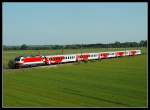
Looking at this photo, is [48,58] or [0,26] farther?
[48,58]

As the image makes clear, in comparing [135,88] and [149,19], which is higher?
[149,19]

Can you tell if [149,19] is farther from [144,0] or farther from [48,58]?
[48,58]

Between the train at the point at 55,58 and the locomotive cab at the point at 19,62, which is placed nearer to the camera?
the locomotive cab at the point at 19,62

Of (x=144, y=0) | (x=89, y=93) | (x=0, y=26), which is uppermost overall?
(x=144, y=0)

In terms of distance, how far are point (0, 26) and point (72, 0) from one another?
35.2 inches

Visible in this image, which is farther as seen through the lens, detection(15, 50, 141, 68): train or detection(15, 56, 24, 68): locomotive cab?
detection(15, 50, 141, 68): train

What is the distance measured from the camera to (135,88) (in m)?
13.4

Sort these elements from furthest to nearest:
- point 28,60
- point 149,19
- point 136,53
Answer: point 136,53 → point 28,60 → point 149,19

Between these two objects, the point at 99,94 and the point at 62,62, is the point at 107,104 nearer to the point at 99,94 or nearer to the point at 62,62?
the point at 99,94

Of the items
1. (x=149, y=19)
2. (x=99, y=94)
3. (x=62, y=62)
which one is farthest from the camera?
(x=62, y=62)

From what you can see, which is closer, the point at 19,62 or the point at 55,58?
the point at 19,62

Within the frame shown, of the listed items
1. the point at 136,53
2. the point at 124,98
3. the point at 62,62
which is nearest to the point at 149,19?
the point at 124,98

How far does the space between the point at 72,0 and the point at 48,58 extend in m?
25.0

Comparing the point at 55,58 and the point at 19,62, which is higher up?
the point at 55,58
